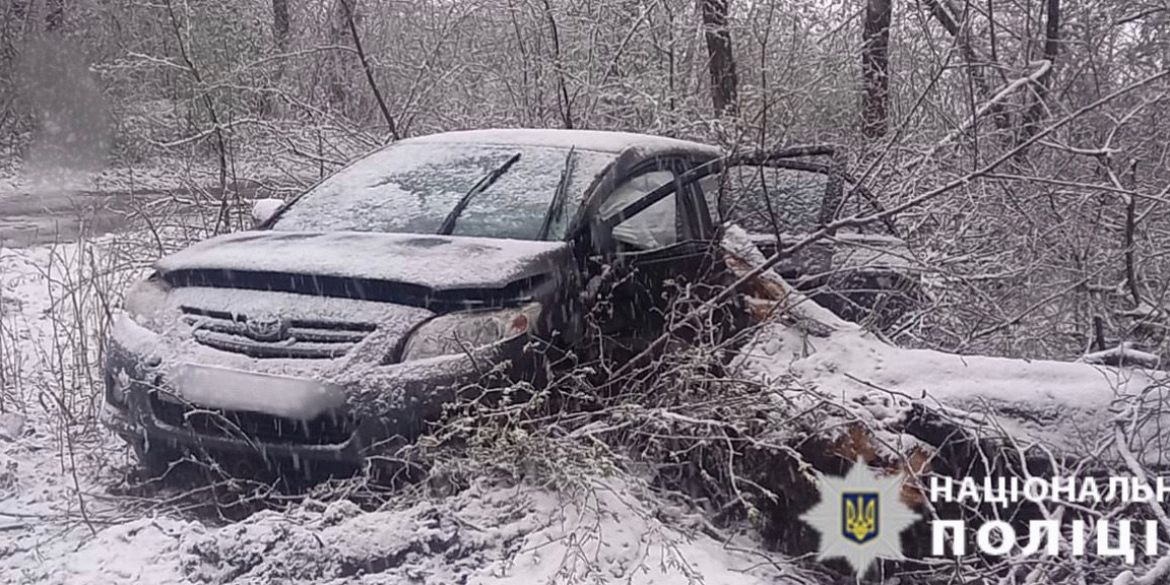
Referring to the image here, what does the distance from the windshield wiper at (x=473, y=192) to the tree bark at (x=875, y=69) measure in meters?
3.52

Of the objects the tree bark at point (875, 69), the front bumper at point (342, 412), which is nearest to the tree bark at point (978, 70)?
the tree bark at point (875, 69)

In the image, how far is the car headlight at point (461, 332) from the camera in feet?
13.2

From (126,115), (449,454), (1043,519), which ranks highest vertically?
(126,115)

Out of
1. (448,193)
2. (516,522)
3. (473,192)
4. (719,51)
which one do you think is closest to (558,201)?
(473,192)

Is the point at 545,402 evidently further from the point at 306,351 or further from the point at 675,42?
the point at 675,42

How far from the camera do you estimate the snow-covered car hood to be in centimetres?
418

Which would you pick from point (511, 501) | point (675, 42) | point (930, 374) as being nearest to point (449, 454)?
point (511, 501)

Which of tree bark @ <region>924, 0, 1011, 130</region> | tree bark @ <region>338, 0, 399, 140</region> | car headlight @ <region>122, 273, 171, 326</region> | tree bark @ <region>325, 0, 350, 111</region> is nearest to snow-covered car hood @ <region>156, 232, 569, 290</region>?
car headlight @ <region>122, 273, 171, 326</region>

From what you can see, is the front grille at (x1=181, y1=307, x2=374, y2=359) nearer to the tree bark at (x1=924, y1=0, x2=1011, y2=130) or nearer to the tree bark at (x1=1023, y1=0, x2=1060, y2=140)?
the tree bark at (x1=924, y1=0, x2=1011, y2=130)

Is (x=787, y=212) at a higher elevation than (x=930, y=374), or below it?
higher

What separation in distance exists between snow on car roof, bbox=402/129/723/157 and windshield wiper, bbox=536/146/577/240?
0.72 ft

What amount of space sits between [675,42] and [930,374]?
6006mm

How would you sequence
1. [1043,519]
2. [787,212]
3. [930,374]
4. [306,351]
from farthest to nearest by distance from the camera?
[787,212] < [930,374] < [306,351] < [1043,519]

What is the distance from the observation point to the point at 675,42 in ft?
32.0
